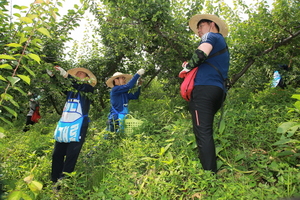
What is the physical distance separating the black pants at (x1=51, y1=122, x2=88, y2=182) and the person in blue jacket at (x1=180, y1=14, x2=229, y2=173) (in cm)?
177

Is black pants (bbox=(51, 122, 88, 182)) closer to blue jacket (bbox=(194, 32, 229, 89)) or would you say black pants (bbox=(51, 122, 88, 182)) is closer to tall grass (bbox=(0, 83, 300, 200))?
tall grass (bbox=(0, 83, 300, 200))

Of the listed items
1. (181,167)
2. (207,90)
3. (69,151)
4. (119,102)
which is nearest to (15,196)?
(181,167)

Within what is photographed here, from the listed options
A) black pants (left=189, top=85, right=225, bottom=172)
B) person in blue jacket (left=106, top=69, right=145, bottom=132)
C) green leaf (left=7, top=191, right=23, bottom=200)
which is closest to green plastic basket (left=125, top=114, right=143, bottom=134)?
person in blue jacket (left=106, top=69, right=145, bottom=132)

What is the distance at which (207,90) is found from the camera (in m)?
2.73

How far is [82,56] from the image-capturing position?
7125mm

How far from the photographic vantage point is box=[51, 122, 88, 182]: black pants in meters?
3.39

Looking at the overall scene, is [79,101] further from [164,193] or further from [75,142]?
[164,193]

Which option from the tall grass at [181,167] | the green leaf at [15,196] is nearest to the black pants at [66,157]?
the tall grass at [181,167]

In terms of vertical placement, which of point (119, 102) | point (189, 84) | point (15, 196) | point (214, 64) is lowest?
point (15, 196)

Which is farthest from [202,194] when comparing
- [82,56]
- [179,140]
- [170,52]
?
[82,56]

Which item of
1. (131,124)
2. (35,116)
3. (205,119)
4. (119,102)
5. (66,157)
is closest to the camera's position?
(205,119)

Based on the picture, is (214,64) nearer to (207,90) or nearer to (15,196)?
(207,90)

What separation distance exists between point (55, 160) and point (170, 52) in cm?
346

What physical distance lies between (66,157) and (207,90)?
219 centimetres
